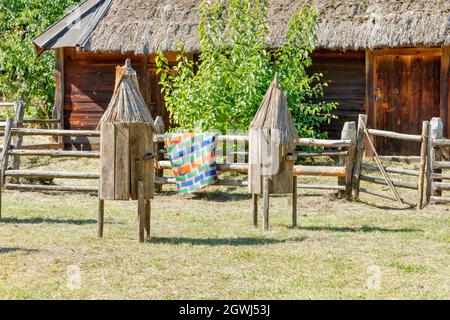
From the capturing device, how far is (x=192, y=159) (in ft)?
39.1

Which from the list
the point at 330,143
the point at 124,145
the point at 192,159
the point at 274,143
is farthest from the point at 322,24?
the point at 124,145

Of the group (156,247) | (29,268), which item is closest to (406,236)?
(156,247)

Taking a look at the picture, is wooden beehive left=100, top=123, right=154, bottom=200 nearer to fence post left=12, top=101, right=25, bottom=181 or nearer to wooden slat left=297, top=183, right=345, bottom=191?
wooden slat left=297, top=183, right=345, bottom=191

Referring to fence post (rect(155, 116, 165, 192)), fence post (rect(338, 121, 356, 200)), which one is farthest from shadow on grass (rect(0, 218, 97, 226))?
fence post (rect(338, 121, 356, 200))

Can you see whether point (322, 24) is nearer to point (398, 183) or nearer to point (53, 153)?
point (398, 183)

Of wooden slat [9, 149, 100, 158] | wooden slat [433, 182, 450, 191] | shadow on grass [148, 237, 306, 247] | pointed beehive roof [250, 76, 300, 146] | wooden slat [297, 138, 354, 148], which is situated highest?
pointed beehive roof [250, 76, 300, 146]

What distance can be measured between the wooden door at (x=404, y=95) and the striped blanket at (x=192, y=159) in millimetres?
5515

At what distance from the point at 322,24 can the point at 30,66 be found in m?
8.96

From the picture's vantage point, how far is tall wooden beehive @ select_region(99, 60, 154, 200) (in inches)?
328

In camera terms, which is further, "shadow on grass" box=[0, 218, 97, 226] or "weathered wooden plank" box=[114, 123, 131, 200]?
"shadow on grass" box=[0, 218, 97, 226]

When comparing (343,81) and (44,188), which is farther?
(343,81)

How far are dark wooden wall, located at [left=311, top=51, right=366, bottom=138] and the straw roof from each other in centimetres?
69

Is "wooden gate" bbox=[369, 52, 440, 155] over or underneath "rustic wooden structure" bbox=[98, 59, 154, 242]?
over

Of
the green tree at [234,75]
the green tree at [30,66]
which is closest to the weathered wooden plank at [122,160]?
the green tree at [234,75]
